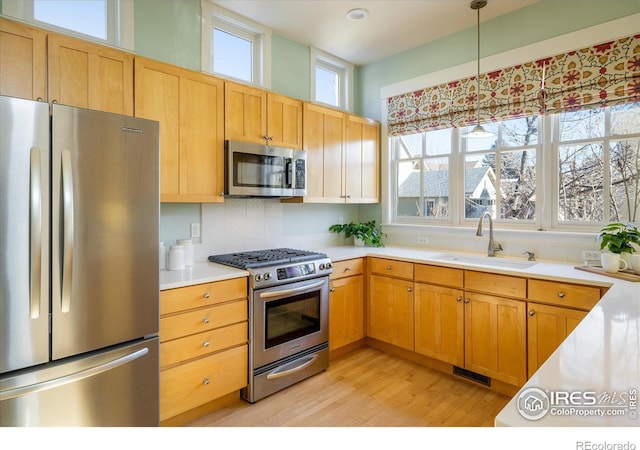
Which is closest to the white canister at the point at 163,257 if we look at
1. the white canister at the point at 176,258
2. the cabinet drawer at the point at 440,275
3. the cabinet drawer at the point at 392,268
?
the white canister at the point at 176,258

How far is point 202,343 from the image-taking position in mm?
2223

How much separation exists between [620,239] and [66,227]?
125 inches

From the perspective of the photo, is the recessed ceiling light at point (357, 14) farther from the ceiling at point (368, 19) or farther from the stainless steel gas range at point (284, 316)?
the stainless steel gas range at point (284, 316)

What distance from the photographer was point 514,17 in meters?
2.99

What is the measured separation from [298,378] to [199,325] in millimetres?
944

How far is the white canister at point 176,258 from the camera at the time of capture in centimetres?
246

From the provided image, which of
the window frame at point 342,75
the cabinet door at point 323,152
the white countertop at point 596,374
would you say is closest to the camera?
the white countertop at point 596,374

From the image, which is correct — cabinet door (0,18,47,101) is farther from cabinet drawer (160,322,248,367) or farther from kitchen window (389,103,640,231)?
kitchen window (389,103,640,231)

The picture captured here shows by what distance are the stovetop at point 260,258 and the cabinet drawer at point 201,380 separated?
563 mm

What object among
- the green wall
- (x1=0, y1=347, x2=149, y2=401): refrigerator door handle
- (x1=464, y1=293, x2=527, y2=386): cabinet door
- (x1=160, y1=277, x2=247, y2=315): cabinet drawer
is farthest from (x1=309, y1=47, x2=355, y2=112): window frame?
(x1=0, y1=347, x2=149, y2=401): refrigerator door handle

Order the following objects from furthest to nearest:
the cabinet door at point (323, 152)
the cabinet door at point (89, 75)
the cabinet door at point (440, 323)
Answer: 1. the cabinet door at point (323, 152)
2. the cabinet door at point (440, 323)
3. the cabinet door at point (89, 75)

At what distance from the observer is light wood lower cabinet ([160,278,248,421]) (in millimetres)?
2078

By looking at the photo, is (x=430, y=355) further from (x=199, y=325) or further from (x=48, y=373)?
(x=48, y=373)

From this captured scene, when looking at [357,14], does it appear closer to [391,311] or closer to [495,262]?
[495,262]
